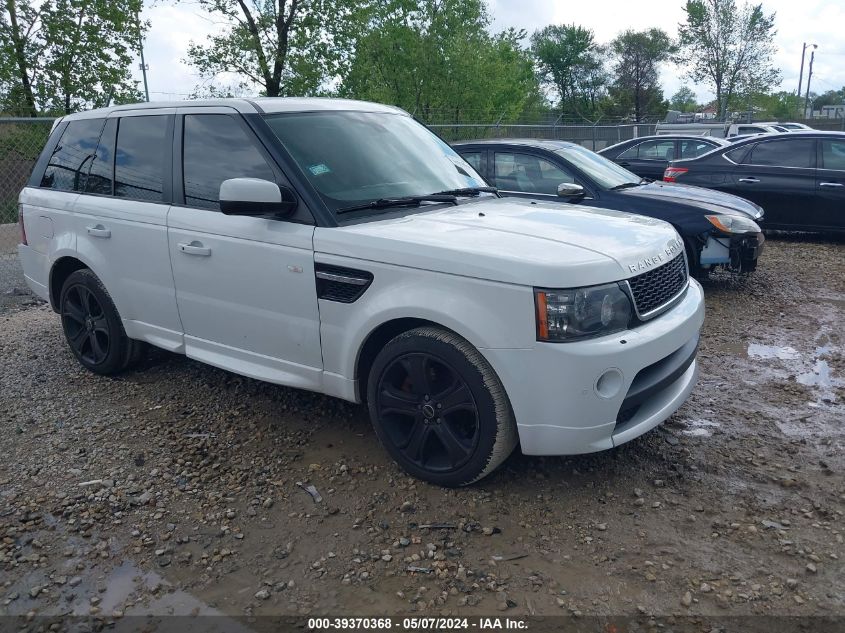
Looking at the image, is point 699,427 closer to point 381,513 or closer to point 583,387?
point 583,387

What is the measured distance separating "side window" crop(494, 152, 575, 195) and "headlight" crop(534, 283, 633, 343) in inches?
179

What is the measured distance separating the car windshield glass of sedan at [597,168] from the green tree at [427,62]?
14.1 m

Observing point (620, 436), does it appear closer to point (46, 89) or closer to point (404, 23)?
point (46, 89)

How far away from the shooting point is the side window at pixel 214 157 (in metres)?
4.06

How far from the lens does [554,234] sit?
3.51m

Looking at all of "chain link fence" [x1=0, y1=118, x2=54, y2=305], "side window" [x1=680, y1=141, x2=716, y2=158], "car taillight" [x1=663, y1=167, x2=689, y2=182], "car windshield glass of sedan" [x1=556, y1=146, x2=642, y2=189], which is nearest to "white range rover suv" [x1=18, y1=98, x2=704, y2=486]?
"car windshield glass of sedan" [x1=556, y1=146, x2=642, y2=189]

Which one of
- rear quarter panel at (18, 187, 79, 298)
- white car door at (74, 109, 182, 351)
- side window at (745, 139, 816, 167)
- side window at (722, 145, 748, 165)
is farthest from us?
side window at (722, 145, 748, 165)

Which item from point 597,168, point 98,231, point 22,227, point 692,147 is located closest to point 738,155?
point 692,147

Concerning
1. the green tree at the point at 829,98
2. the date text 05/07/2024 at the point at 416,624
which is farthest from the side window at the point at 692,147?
the green tree at the point at 829,98

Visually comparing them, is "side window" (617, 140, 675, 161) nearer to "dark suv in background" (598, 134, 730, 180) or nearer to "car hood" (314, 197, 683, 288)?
"dark suv in background" (598, 134, 730, 180)

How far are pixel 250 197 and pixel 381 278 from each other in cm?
79

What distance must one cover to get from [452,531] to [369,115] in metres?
2.66

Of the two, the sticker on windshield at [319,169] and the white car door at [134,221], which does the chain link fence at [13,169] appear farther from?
the sticker on windshield at [319,169]

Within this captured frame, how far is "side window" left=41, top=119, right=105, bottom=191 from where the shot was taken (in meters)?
5.11
